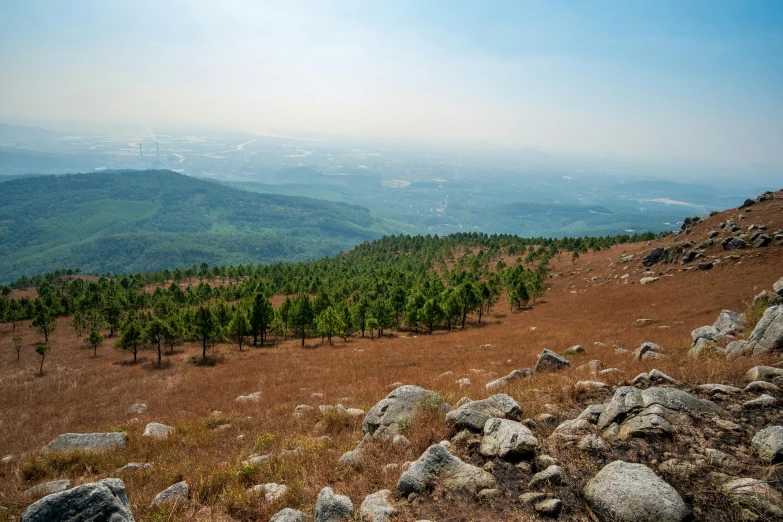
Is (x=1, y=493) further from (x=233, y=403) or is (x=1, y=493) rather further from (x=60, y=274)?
(x=60, y=274)

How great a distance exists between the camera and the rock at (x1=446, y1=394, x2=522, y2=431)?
30.2ft

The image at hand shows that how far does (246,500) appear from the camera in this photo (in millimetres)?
7531

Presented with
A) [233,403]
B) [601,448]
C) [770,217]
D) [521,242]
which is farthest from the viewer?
[521,242]

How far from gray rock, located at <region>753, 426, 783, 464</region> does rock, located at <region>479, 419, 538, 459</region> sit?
400cm

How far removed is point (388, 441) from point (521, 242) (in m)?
149

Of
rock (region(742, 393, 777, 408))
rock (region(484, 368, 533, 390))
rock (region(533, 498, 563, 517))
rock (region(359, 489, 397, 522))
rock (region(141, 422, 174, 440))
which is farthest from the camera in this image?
rock (region(141, 422, 174, 440))

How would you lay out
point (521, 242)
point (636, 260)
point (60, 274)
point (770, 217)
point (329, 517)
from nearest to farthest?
point (329, 517)
point (770, 217)
point (636, 260)
point (521, 242)
point (60, 274)

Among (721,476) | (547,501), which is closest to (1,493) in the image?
(547,501)

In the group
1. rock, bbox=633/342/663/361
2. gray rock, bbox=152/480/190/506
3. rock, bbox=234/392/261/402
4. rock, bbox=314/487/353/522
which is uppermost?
rock, bbox=314/487/353/522

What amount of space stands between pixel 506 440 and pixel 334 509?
3.98m

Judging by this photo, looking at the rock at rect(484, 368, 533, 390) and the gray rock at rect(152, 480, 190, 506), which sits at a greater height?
the gray rock at rect(152, 480, 190, 506)

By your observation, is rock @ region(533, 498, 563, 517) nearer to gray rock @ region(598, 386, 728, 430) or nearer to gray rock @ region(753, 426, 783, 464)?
gray rock @ region(598, 386, 728, 430)

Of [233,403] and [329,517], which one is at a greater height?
[329,517]

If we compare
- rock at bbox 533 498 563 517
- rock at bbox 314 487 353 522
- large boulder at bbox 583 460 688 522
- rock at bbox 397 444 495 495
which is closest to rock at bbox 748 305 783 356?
large boulder at bbox 583 460 688 522
